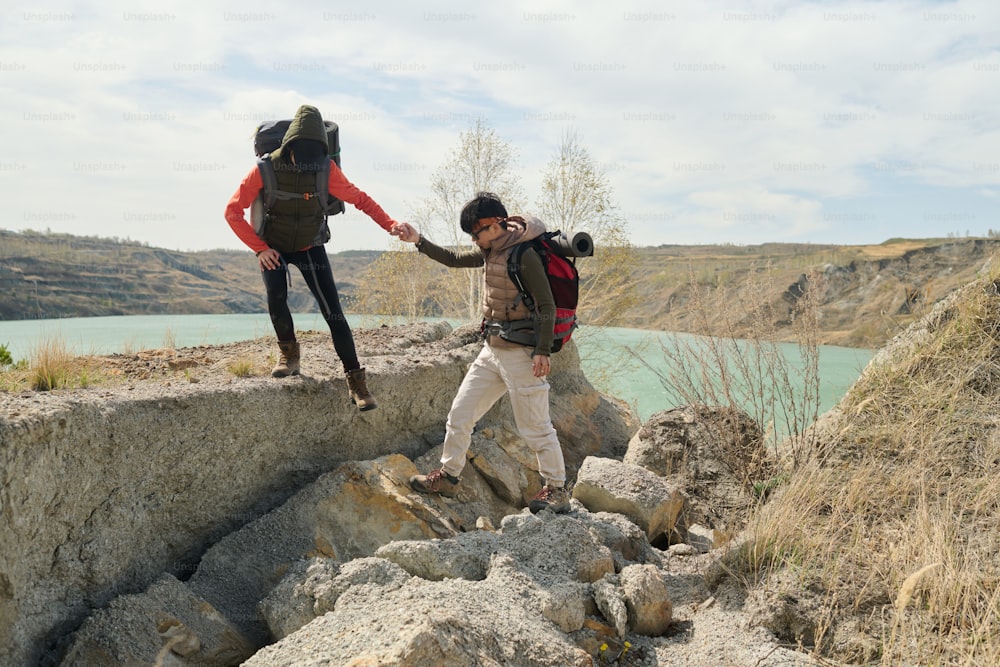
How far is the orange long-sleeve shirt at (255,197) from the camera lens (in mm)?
4305

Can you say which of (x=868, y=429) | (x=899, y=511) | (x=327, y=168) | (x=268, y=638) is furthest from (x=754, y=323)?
(x=268, y=638)

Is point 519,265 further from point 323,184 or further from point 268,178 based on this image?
point 268,178

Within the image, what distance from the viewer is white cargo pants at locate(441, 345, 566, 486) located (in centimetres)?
431

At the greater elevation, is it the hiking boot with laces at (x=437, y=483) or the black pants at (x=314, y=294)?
the black pants at (x=314, y=294)

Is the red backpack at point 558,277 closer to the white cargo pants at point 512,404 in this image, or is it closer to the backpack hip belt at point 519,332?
the backpack hip belt at point 519,332

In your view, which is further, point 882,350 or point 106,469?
point 882,350

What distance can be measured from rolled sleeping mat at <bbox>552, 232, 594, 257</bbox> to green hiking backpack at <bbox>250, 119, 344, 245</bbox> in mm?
1509

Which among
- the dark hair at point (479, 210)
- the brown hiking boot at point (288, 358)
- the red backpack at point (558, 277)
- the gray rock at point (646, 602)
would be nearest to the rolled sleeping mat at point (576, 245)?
the red backpack at point (558, 277)

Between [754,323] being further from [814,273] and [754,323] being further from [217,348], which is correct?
[217,348]

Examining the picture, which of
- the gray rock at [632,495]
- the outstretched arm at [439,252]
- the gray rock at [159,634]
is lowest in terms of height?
the gray rock at [159,634]

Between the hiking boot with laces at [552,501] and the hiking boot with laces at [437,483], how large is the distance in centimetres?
58

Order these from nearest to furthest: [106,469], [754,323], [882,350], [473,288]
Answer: [106,469]
[754,323]
[882,350]
[473,288]

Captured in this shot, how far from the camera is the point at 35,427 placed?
324cm

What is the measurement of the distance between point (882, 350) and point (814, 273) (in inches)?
61.3
